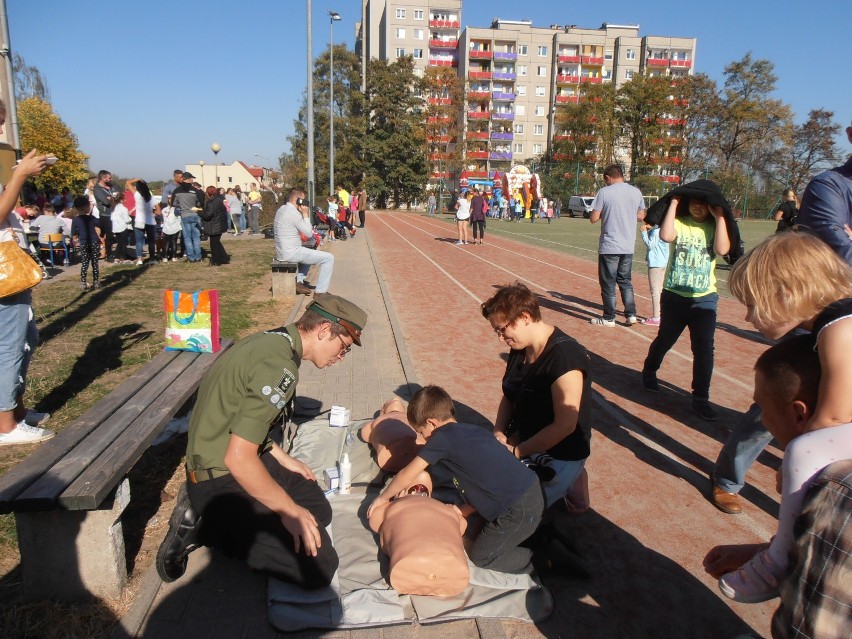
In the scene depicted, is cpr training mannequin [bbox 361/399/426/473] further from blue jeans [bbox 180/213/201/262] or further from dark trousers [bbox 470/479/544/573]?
blue jeans [bbox 180/213/201/262]

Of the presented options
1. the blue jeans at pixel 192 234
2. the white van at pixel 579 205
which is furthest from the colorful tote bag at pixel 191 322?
the white van at pixel 579 205

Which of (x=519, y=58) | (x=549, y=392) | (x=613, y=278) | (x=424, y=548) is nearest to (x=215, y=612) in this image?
(x=424, y=548)

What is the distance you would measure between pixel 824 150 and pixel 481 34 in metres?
43.5

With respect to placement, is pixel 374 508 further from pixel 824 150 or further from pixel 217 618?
pixel 824 150

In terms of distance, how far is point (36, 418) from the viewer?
16.3 feet

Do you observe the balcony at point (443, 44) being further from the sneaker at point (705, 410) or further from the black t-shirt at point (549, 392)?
the black t-shirt at point (549, 392)

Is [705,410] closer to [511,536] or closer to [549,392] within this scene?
[549,392]

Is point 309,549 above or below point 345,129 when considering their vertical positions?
below

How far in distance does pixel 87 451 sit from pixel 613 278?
7342mm

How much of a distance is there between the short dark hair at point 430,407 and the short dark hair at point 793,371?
1.99 meters

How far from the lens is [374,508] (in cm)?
334

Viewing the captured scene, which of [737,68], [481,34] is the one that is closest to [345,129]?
[481,34]

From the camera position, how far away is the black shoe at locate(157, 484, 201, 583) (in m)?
2.93

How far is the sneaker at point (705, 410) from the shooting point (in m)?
5.35
